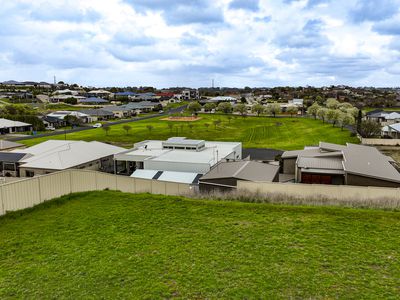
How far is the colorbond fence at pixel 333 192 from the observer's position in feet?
50.2

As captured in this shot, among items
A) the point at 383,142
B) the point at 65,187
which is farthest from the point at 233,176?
the point at 383,142

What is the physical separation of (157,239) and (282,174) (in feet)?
51.4

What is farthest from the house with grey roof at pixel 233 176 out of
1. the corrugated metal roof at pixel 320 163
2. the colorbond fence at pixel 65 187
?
the corrugated metal roof at pixel 320 163

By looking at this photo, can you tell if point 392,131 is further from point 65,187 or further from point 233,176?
point 65,187

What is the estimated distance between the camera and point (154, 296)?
748 cm

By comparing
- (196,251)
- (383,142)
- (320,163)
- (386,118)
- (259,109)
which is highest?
(259,109)

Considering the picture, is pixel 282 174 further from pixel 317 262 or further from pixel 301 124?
pixel 301 124

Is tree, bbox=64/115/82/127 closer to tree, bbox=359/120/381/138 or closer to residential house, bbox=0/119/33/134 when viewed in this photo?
residential house, bbox=0/119/33/134

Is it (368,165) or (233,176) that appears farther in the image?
(368,165)

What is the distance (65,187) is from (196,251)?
7.40 m

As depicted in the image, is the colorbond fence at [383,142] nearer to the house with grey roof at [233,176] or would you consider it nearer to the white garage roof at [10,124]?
the house with grey roof at [233,176]

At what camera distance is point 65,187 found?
1462 cm

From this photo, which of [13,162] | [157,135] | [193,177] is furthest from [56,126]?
[193,177]

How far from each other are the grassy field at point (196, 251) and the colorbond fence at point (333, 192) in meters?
2.89
